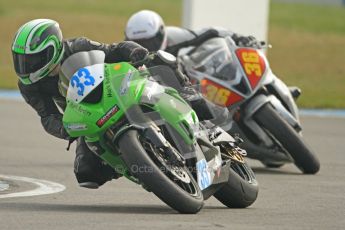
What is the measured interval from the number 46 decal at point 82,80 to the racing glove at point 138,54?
0.78m

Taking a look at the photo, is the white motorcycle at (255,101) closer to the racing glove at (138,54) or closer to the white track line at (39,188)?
the white track line at (39,188)

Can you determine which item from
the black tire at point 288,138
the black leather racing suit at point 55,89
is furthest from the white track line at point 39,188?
the black tire at point 288,138

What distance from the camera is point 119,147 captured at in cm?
799

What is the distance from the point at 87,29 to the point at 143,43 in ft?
64.6

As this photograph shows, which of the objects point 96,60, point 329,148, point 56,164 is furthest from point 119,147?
point 329,148

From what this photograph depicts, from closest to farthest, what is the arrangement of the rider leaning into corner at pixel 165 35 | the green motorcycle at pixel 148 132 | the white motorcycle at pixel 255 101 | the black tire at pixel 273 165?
1. the green motorcycle at pixel 148 132
2. the white motorcycle at pixel 255 101
3. the black tire at pixel 273 165
4. the rider leaning into corner at pixel 165 35

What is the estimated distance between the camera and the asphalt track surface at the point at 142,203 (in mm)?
7660

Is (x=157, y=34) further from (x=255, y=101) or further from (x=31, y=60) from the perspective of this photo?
(x=31, y=60)

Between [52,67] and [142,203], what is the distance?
49.3 inches

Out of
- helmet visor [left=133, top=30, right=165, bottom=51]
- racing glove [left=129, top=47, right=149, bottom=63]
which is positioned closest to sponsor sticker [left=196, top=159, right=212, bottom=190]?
racing glove [left=129, top=47, right=149, bottom=63]

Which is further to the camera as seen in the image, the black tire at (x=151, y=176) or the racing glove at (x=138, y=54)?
the racing glove at (x=138, y=54)

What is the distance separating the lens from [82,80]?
823cm

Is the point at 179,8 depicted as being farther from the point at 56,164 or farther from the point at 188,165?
the point at 188,165

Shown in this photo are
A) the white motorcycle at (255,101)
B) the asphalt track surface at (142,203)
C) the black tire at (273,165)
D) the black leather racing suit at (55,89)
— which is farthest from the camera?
the black tire at (273,165)
